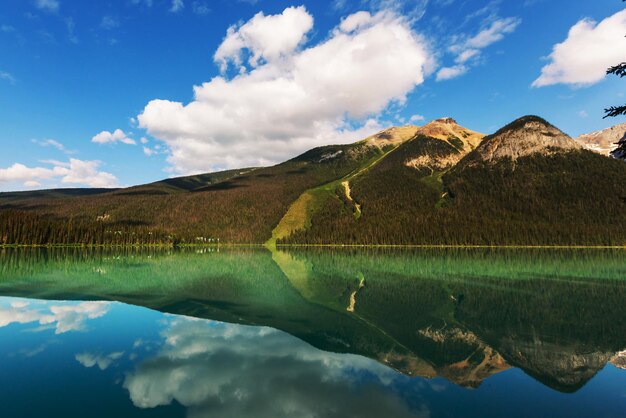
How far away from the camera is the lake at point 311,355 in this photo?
58.4 feet

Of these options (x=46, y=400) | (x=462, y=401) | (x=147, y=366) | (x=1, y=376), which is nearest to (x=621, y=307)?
(x=462, y=401)

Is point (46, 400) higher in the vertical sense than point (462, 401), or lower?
higher

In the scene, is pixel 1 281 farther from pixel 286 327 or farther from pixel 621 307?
pixel 621 307

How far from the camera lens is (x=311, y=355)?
2566 cm

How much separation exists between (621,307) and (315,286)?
40652mm

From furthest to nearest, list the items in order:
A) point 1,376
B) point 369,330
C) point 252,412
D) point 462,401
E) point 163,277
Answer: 1. point 163,277
2. point 369,330
3. point 1,376
4. point 462,401
5. point 252,412

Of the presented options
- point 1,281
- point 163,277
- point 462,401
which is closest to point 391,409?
point 462,401

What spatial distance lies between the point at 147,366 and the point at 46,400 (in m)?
5.82

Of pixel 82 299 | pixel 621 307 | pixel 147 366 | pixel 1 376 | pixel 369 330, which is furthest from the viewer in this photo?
pixel 82 299

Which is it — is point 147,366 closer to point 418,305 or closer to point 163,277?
point 418,305

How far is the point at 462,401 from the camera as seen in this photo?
1858cm

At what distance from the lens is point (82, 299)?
4625cm

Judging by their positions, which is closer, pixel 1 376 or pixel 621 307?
pixel 1 376

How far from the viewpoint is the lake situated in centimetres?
1781
